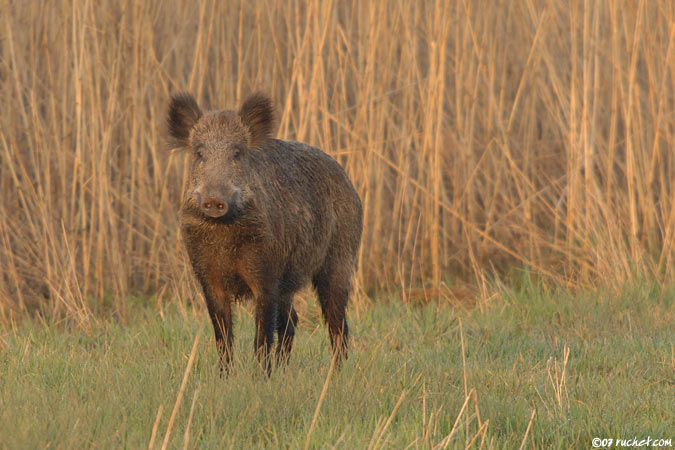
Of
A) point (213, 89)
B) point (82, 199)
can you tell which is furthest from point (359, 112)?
point (82, 199)

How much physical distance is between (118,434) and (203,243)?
3.56 ft

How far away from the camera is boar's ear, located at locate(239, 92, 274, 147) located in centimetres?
387

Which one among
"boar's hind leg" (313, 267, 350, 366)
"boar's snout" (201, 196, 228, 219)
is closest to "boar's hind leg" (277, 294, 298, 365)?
"boar's hind leg" (313, 267, 350, 366)

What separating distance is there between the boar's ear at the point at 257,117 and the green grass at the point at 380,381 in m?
0.98

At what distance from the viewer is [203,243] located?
12.3ft

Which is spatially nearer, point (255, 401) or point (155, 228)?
point (255, 401)

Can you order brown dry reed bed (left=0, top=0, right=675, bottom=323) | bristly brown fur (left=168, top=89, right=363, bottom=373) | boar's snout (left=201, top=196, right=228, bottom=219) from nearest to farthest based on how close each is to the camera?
boar's snout (left=201, top=196, right=228, bottom=219) → bristly brown fur (left=168, top=89, right=363, bottom=373) → brown dry reed bed (left=0, top=0, right=675, bottom=323)

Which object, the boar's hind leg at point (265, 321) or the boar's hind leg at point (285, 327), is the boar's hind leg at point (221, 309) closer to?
the boar's hind leg at point (265, 321)

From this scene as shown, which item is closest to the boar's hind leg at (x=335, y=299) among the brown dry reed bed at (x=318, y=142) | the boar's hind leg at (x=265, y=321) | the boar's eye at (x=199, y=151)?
the boar's hind leg at (x=265, y=321)

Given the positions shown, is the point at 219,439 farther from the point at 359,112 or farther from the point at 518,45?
the point at 518,45

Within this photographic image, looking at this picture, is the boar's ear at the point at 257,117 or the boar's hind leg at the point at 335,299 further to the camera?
the boar's hind leg at the point at 335,299

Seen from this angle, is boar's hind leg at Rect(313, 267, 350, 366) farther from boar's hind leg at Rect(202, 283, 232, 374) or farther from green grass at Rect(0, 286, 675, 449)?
boar's hind leg at Rect(202, 283, 232, 374)

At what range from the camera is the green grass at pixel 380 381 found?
9.69 feet

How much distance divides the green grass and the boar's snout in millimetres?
618
